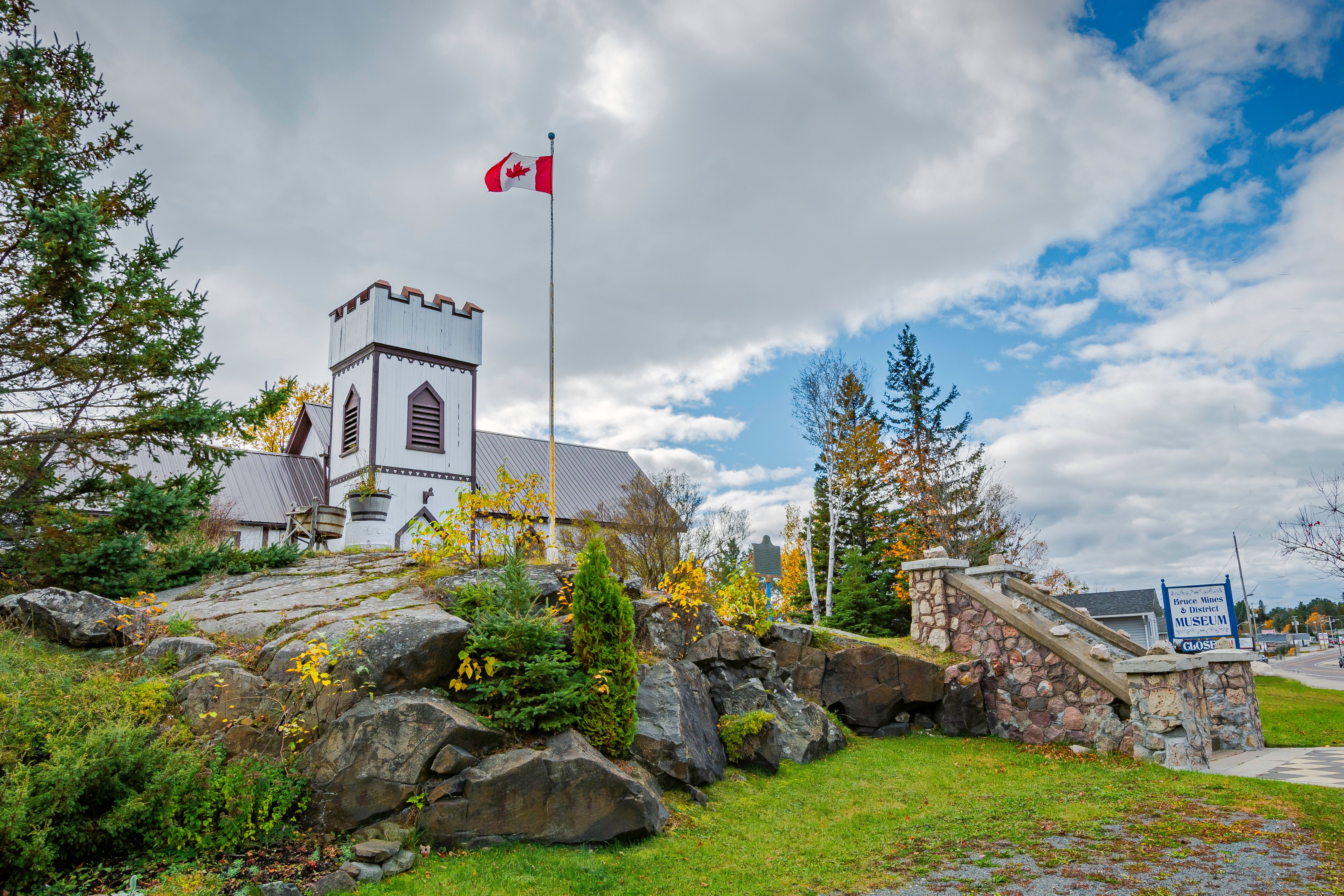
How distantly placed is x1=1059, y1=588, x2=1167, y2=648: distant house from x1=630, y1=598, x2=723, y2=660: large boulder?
105 feet

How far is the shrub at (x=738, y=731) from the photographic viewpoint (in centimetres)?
853

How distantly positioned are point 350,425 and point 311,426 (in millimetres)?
4144

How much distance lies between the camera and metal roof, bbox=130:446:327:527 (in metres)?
21.5

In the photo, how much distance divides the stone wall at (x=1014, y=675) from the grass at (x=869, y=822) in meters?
0.54

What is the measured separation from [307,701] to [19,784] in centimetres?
187

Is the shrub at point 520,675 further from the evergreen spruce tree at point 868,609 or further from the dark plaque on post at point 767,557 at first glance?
the dark plaque on post at point 767,557

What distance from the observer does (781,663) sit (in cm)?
1117

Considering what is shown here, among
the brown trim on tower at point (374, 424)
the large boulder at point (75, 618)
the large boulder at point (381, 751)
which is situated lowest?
the large boulder at point (381, 751)

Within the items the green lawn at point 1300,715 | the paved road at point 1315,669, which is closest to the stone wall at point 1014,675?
the green lawn at point 1300,715

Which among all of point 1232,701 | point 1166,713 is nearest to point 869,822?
point 1166,713

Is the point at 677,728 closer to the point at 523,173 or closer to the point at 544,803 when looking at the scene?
the point at 544,803

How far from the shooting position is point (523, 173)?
48.3ft

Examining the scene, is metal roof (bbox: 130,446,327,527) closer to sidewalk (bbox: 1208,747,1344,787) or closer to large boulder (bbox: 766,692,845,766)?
large boulder (bbox: 766,692,845,766)

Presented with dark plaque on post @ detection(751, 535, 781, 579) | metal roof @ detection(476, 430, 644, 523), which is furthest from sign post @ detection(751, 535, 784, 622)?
metal roof @ detection(476, 430, 644, 523)
